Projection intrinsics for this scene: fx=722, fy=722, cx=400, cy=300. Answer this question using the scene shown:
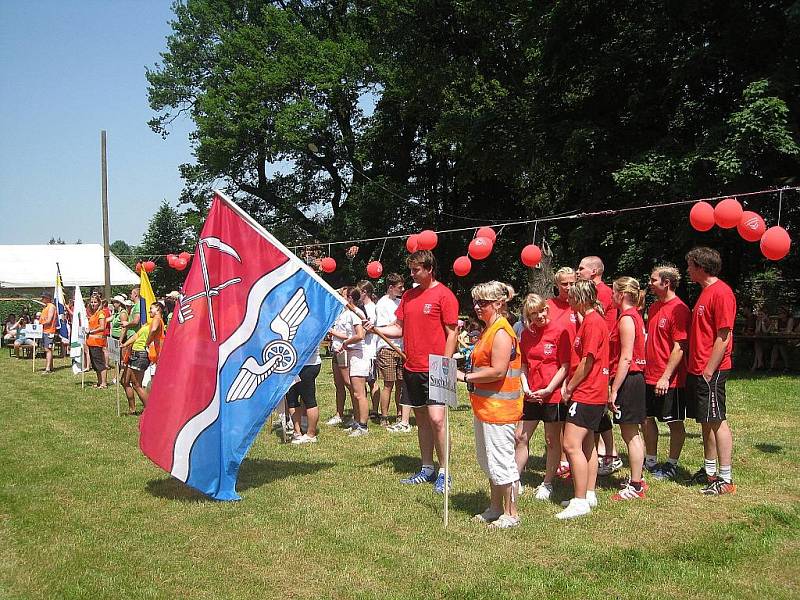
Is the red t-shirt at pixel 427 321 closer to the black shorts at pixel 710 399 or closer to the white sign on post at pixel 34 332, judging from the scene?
the black shorts at pixel 710 399

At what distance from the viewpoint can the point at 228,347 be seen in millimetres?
6602

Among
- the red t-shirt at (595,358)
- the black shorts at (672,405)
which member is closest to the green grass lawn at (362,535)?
the black shorts at (672,405)

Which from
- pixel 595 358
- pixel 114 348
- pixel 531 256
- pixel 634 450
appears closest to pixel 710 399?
pixel 634 450

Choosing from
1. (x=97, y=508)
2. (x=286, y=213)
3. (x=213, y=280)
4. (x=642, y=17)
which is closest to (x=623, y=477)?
(x=213, y=280)

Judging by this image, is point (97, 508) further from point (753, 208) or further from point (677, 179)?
point (753, 208)

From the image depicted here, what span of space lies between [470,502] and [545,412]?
103 cm

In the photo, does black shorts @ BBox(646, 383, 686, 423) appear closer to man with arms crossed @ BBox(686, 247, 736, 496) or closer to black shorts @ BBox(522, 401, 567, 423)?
man with arms crossed @ BBox(686, 247, 736, 496)

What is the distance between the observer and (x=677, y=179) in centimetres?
1517

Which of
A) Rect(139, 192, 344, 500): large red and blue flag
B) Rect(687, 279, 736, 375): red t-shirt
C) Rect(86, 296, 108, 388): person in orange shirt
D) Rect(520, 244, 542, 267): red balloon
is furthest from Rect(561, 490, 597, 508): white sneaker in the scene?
Rect(86, 296, 108, 388): person in orange shirt

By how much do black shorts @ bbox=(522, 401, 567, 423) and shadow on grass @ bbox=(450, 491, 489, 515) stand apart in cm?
81

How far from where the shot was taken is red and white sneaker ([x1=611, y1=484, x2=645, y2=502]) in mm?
6336

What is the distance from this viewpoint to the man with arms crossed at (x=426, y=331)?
21.5 ft

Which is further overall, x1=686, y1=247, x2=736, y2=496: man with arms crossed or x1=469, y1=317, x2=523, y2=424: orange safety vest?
x1=686, y1=247, x2=736, y2=496: man with arms crossed

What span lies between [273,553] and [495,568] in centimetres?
159
